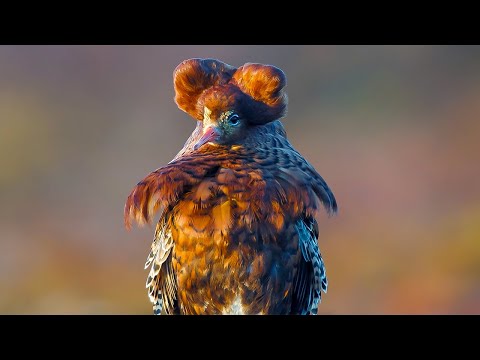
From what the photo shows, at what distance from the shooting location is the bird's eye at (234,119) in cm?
390

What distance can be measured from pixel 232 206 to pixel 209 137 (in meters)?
0.30

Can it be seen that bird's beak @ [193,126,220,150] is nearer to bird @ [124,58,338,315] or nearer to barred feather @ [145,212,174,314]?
bird @ [124,58,338,315]

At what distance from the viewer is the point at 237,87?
393 centimetres

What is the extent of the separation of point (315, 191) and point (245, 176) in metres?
0.31

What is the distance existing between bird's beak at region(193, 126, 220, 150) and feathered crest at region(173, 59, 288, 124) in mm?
105

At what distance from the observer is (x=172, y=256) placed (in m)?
3.91

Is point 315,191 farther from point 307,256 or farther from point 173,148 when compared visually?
point 173,148

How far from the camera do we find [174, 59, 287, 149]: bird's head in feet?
12.7

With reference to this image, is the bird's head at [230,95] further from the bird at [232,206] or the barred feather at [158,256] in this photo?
the barred feather at [158,256]

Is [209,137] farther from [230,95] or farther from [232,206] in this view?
[232,206]

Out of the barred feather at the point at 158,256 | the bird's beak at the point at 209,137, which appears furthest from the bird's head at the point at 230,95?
the barred feather at the point at 158,256

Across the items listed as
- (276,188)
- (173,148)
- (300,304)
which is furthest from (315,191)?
(173,148)

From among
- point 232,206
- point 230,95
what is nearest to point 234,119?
point 230,95

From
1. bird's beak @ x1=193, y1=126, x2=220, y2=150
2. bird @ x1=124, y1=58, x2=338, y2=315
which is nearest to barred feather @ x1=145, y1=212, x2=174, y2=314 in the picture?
bird @ x1=124, y1=58, x2=338, y2=315
